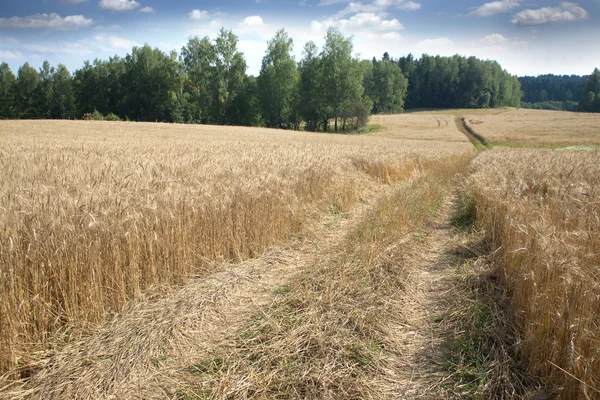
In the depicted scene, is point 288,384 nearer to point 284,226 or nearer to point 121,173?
point 284,226

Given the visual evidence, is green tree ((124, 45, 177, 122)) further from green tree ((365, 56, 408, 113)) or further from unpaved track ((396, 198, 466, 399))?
unpaved track ((396, 198, 466, 399))

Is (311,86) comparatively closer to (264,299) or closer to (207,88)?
(207,88)

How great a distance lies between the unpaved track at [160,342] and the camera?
2848 mm

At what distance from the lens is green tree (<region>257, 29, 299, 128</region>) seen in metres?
57.5

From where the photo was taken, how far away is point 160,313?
3.88 meters

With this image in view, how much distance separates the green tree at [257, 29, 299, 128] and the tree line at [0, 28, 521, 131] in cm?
16

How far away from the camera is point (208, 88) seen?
6094 cm

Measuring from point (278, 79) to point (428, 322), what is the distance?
191 feet

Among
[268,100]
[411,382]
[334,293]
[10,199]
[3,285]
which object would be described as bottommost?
[411,382]

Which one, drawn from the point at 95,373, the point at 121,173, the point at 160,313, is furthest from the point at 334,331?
the point at 121,173

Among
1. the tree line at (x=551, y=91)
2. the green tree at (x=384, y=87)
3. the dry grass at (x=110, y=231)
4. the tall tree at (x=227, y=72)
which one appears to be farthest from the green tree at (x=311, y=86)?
the tree line at (x=551, y=91)

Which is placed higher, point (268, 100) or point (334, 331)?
point (268, 100)

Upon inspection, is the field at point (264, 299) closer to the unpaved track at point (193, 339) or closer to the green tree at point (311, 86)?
the unpaved track at point (193, 339)

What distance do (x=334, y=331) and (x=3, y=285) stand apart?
120 inches
